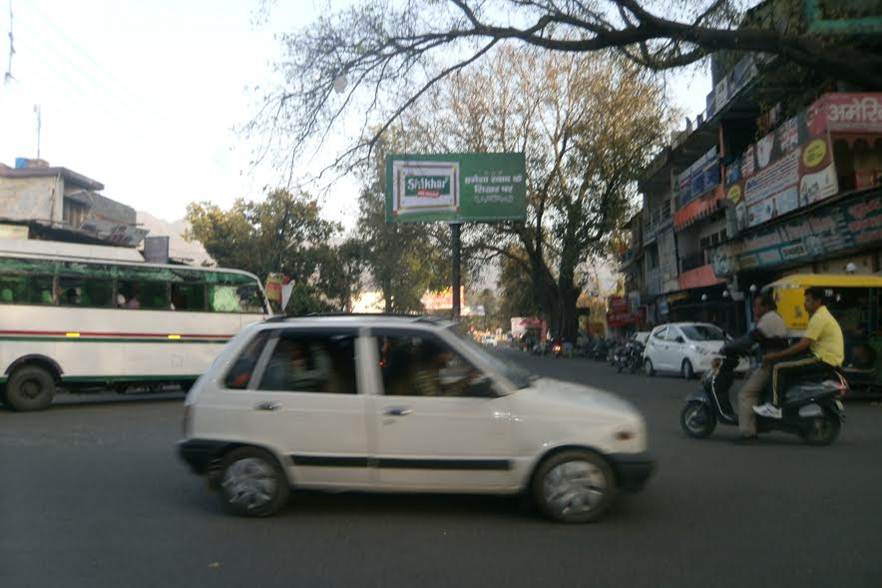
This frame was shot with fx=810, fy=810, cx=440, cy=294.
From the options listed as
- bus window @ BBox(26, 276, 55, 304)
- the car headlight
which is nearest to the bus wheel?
bus window @ BBox(26, 276, 55, 304)

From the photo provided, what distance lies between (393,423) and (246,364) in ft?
4.17

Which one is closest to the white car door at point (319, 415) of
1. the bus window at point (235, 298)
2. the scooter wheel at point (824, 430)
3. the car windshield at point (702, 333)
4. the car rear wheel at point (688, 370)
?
the scooter wheel at point (824, 430)

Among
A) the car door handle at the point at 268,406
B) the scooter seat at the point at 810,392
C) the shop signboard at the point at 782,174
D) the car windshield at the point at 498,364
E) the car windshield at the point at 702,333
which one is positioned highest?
the shop signboard at the point at 782,174

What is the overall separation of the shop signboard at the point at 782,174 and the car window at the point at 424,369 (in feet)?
57.3

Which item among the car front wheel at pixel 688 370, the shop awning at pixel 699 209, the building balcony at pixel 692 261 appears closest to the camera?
the car front wheel at pixel 688 370

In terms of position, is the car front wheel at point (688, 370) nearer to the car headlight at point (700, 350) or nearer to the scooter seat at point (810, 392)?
the car headlight at point (700, 350)

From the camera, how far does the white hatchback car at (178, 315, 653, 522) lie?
5957mm

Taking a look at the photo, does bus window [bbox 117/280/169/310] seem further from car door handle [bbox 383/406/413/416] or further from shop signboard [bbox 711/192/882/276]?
shop signboard [bbox 711/192/882/276]

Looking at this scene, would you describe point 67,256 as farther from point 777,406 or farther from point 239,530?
point 777,406

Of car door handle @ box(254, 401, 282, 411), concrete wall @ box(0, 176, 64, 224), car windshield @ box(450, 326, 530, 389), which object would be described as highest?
concrete wall @ box(0, 176, 64, 224)

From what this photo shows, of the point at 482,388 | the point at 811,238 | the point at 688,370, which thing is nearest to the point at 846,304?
the point at 688,370

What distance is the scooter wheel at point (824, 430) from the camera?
9.53m

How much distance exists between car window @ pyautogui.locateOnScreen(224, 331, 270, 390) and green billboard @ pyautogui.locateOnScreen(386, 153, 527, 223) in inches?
769

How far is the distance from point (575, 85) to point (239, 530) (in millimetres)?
29816
